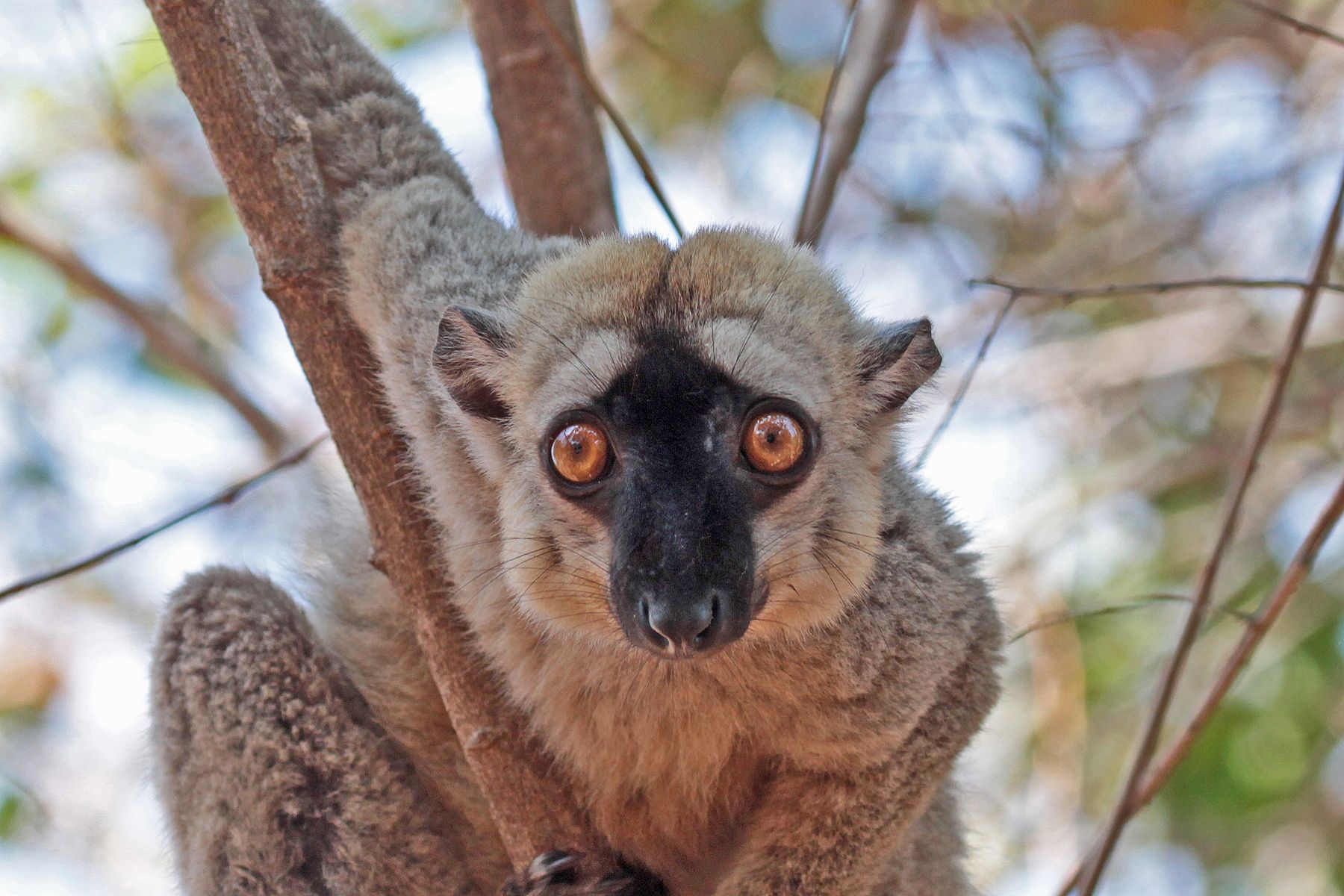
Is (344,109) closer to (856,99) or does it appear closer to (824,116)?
(824,116)

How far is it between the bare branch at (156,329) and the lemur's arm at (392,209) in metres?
2.47

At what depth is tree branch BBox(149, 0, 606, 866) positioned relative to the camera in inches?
139

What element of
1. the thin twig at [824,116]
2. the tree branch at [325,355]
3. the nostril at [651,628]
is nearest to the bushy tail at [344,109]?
the tree branch at [325,355]

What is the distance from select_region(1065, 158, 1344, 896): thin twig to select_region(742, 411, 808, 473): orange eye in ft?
5.41

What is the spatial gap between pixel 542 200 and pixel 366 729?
2.29 meters

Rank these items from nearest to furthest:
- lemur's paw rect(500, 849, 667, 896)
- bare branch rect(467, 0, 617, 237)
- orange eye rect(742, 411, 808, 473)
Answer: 1. orange eye rect(742, 411, 808, 473)
2. lemur's paw rect(500, 849, 667, 896)
3. bare branch rect(467, 0, 617, 237)

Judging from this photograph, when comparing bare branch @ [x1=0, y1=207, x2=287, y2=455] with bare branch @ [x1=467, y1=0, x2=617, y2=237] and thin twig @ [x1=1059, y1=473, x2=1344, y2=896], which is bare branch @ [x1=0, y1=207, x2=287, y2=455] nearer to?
bare branch @ [x1=467, y1=0, x2=617, y2=237]

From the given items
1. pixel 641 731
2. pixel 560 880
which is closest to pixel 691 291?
pixel 641 731

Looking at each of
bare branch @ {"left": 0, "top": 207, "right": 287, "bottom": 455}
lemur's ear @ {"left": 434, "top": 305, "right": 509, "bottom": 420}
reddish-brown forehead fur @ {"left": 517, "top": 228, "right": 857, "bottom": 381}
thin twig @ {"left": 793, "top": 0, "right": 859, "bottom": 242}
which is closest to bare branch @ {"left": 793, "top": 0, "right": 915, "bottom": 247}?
thin twig @ {"left": 793, "top": 0, "right": 859, "bottom": 242}

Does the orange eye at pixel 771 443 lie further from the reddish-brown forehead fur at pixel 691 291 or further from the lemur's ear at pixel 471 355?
the lemur's ear at pixel 471 355

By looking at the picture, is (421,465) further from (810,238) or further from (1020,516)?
(1020,516)

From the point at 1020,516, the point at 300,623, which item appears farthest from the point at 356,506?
the point at 1020,516

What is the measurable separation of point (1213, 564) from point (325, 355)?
9.31 ft

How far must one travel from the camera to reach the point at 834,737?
3592 mm
